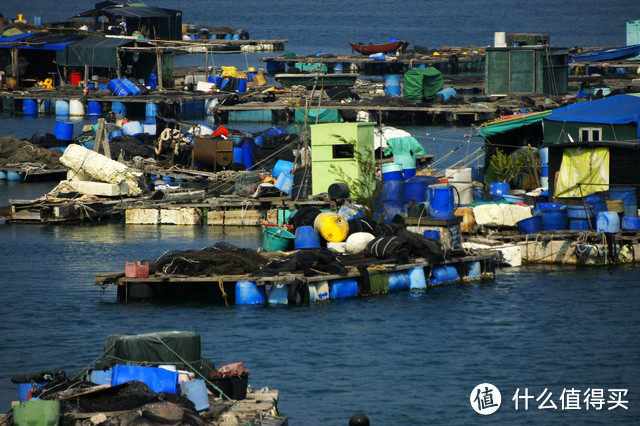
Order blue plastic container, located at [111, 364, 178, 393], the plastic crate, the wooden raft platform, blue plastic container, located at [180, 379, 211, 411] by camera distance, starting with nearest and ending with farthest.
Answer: blue plastic container, located at [180, 379, 211, 411] < blue plastic container, located at [111, 364, 178, 393] < the wooden raft platform < the plastic crate

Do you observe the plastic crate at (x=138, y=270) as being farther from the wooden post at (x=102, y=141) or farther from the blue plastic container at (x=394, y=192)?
the wooden post at (x=102, y=141)

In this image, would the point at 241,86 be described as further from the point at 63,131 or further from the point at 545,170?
the point at 545,170

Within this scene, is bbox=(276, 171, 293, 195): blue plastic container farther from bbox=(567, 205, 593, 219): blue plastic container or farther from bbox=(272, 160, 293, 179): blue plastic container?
bbox=(567, 205, 593, 219): blue plastic container

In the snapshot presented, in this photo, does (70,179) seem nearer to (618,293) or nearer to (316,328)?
(316,328)

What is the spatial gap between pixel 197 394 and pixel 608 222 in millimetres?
13689

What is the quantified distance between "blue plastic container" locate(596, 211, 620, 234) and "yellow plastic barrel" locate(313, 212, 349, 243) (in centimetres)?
571

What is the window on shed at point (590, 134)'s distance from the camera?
28.3 metres

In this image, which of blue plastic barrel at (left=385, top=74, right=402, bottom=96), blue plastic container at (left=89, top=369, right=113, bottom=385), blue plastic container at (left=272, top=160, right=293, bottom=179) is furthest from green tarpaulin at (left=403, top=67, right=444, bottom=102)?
blue plastic container at (left=89, top=369, right=113, bottom=385)

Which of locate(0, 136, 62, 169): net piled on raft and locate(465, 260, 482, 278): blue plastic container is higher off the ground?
locate(0, 136, 62, 169): net piled on raft

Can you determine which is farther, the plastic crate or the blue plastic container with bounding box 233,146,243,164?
the blue plastic container with bounding box 233,146,243,164

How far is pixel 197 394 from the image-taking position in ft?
42.9

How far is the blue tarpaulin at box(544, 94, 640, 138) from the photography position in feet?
92.3

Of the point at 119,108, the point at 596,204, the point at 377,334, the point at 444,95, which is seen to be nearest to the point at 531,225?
the point at 596,204

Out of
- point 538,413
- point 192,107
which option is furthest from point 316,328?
point 192,107
